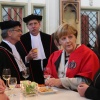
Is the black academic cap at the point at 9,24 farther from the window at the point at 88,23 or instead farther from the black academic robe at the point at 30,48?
the window at the point at 88,23

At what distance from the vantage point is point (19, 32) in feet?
11.4

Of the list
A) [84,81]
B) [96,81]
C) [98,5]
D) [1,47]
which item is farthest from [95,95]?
[98,5]

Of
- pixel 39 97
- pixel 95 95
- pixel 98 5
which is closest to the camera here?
pixel 95 95

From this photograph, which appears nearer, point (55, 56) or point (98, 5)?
point (55, 56)

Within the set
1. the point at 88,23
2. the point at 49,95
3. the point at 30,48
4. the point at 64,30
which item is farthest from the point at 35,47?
the point at 88,23

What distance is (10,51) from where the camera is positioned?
11.1 ft

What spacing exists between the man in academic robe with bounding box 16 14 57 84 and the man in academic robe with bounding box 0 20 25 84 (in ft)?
1.28

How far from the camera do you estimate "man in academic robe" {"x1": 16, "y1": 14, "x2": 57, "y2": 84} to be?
388 cm

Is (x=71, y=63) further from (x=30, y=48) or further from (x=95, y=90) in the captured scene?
(x=30, y=48)

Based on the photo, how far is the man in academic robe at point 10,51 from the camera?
3.27 meters

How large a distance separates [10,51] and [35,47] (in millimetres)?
686

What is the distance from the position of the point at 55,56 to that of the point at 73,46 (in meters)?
0.29

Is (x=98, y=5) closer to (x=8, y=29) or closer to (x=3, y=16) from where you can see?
(x=3, y=16)

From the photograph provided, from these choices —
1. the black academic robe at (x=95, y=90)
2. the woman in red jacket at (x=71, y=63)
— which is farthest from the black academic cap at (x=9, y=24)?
the black academic robe at (x=95, y=90)
